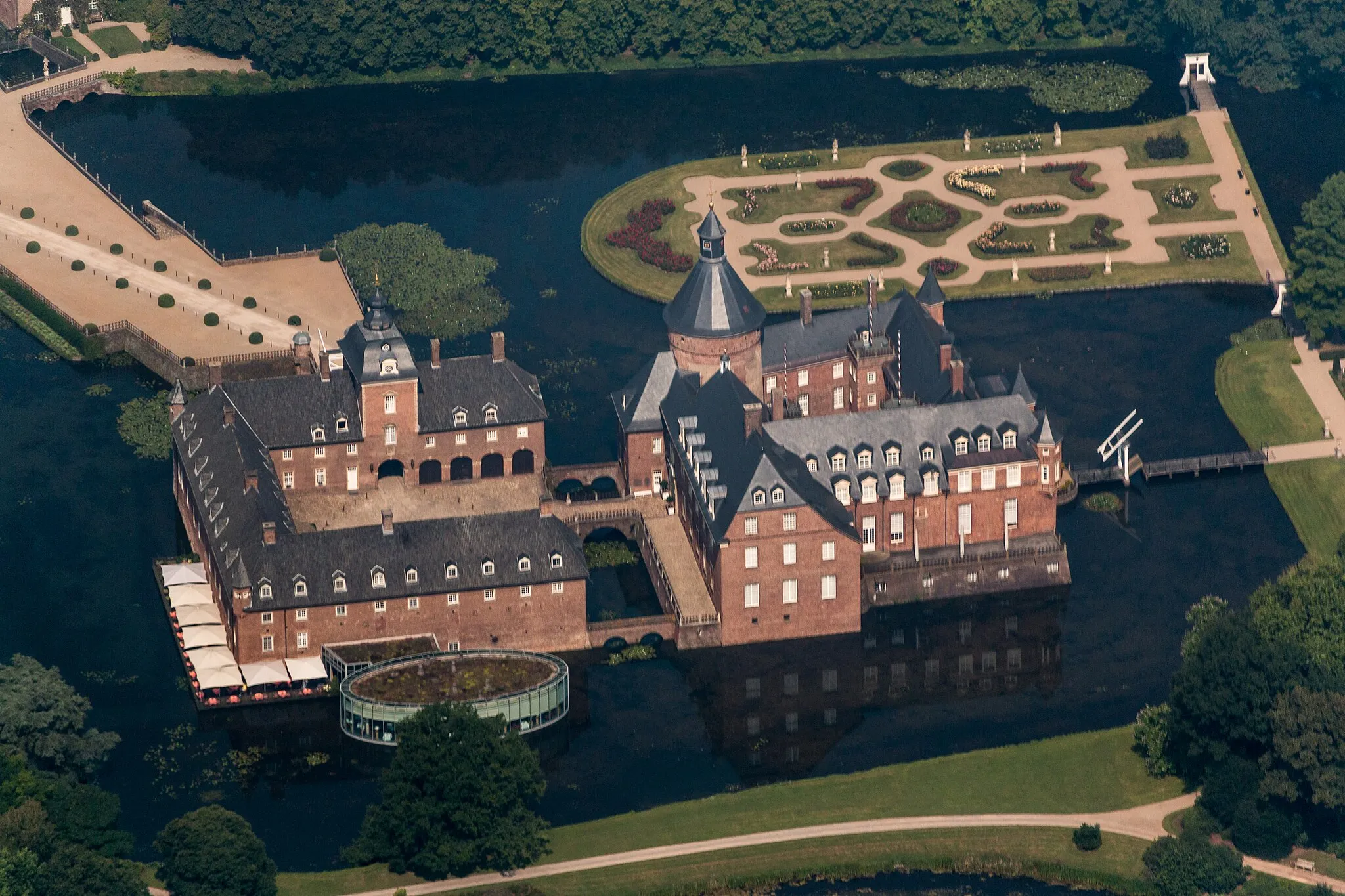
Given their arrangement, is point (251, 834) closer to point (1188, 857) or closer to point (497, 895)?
point (497, 895)

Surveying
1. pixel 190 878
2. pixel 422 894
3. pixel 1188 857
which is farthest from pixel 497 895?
pixel 1188 857

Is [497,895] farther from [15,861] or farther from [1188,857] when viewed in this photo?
[1188,857]

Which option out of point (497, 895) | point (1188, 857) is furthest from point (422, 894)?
point (1188, 857)

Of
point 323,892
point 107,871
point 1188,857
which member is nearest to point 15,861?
point 107,871

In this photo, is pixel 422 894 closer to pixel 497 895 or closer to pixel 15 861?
pixel 497 895
